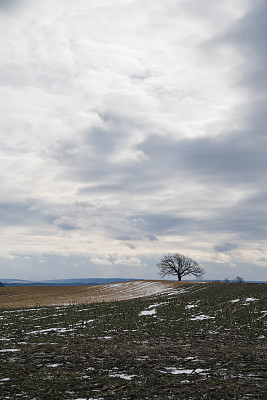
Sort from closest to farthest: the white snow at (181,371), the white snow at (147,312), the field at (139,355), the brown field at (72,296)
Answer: the field at (139,355)
the white snow at (181,371)
the white snow at (147,312)
the brown field at (72,296)

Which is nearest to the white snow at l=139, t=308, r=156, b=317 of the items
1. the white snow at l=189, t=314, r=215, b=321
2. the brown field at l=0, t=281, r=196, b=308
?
the white snow at l=189, t=314, r=215, b=321

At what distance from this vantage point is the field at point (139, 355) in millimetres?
9422

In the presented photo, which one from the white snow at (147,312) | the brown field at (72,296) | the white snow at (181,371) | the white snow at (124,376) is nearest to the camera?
the white snow at (124,376)

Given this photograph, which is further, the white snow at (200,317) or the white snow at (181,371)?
the white snow at (200,317)

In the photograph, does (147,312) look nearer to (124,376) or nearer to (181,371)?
(181,371)

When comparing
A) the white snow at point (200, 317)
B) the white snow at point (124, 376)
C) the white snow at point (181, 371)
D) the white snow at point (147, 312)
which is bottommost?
the white snow at point (200, 317)

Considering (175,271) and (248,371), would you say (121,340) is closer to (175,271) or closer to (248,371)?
(248,371)

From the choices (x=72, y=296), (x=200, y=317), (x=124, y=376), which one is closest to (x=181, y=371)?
(x=124, y=376)

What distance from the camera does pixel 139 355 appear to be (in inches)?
542

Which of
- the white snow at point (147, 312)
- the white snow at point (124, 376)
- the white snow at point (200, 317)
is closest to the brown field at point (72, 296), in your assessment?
the white snow at point (147, 312)

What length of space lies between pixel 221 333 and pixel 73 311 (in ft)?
50.0

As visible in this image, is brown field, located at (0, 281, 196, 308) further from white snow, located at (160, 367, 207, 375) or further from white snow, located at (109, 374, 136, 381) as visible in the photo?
white snow, located at (160, 367, 207, 375)

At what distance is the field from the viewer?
30.9 feet

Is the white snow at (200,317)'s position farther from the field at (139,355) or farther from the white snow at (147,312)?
the white snow at (147,312)
